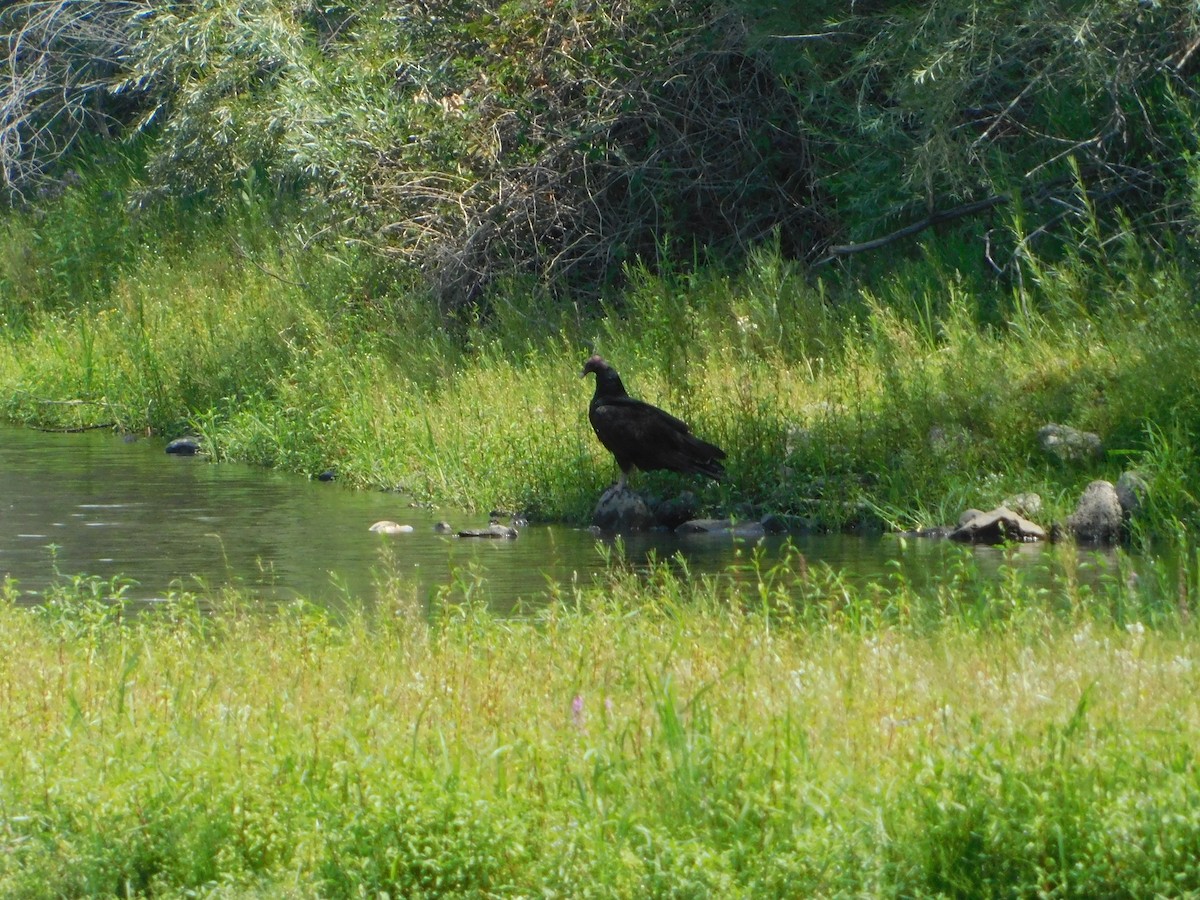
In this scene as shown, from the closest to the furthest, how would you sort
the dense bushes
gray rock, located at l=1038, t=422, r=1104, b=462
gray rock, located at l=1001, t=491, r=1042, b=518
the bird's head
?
1. gray rock, located at l=1001, t=491, r=1042, b=518
2. gray rock, located at l=1038, t=422, r=1104, b=462
3. the bird's head
4. the dense bushes

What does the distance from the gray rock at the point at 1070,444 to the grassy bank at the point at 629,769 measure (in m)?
5.53

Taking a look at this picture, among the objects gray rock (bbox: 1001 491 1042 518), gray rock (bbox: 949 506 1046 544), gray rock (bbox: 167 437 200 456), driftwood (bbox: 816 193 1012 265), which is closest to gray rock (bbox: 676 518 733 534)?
gray rock (bbox: 949 506 1046 544)

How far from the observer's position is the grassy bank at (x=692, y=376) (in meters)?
12.8

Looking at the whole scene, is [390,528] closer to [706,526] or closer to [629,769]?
[706,526]

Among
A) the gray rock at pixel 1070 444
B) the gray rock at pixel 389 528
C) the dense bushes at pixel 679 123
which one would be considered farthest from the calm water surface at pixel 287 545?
the dense bushes at pixel 679 123

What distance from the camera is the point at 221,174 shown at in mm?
23859

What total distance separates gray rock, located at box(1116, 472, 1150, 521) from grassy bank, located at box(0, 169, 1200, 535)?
12 cm

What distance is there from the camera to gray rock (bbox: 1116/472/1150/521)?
1168 cm

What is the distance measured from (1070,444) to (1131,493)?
859 millimetres

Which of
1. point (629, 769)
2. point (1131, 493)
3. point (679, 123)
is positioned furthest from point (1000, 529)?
point (679, 123)

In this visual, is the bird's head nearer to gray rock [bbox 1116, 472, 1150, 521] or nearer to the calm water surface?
the calm water surface

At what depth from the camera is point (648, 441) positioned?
12992mm

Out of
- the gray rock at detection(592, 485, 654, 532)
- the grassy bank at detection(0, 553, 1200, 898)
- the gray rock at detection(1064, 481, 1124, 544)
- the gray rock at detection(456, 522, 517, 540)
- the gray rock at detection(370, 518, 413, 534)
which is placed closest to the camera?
the grassy bank at detection(0, 553, 1200, 898)

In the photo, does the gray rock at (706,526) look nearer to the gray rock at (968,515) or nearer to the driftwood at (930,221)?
the gray rock at (968,515)
